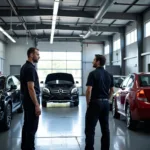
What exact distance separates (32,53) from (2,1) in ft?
31.3

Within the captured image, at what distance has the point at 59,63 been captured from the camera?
77.3 ft

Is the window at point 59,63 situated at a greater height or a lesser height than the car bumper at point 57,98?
greater

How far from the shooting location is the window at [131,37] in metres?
16.6

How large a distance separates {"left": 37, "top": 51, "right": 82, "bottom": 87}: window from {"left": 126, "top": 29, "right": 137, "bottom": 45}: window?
6554 millimetres

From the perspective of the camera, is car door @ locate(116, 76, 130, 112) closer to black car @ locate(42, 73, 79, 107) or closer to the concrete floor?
the concrete floor

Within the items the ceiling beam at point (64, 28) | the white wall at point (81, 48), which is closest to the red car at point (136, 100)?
the ceiling beam at point (64, 28)

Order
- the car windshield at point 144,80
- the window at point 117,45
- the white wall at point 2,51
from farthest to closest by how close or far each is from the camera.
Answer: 1. the white wall at point 2,51
2. the window at point 117,45
3. the car windshield at point 144,80

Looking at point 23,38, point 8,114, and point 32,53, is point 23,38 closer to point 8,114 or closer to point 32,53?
point 8,114

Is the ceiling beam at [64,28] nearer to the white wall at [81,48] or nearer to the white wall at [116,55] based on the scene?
the white wall at [116,55]

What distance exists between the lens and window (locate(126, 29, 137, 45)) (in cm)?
1663

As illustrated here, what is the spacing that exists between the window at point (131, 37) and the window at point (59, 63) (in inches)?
258

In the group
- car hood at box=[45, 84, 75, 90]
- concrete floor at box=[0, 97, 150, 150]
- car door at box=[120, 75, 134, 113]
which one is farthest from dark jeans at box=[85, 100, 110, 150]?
car hood at box=[45, 84, 75, 90]

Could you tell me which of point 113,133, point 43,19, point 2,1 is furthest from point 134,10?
point 113,133

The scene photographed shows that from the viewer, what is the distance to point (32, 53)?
4.16m
